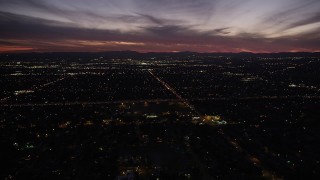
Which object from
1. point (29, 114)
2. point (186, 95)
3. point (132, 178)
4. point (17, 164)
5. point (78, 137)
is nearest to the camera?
point (132, 178)

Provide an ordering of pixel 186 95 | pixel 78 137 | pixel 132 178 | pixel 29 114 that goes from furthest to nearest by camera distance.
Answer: pixel 186 95, pixel 29 114, pixel 78 137, pixel 132 178

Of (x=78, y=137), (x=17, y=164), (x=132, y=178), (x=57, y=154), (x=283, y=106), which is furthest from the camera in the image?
(x=283, y=106)

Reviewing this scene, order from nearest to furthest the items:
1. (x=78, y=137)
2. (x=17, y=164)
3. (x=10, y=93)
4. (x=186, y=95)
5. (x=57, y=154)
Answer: (x=17, y=164)
(x=57, y=154)
(x=78, y=137)
(x=186, y=95)
(x=10, y=93)

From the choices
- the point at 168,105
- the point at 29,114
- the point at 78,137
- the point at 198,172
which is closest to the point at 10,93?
the point at 29,114

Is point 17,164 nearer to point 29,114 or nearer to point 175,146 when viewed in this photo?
point 175,146

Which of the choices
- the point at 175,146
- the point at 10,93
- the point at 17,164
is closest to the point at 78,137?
the point at 17,164

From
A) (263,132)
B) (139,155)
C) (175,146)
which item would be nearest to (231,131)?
(263,132)

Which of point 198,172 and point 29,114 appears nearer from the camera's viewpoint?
point 198,172

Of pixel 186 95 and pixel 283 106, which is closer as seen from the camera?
pixel 283 106

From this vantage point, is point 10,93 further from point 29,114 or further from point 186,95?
point 186,95
